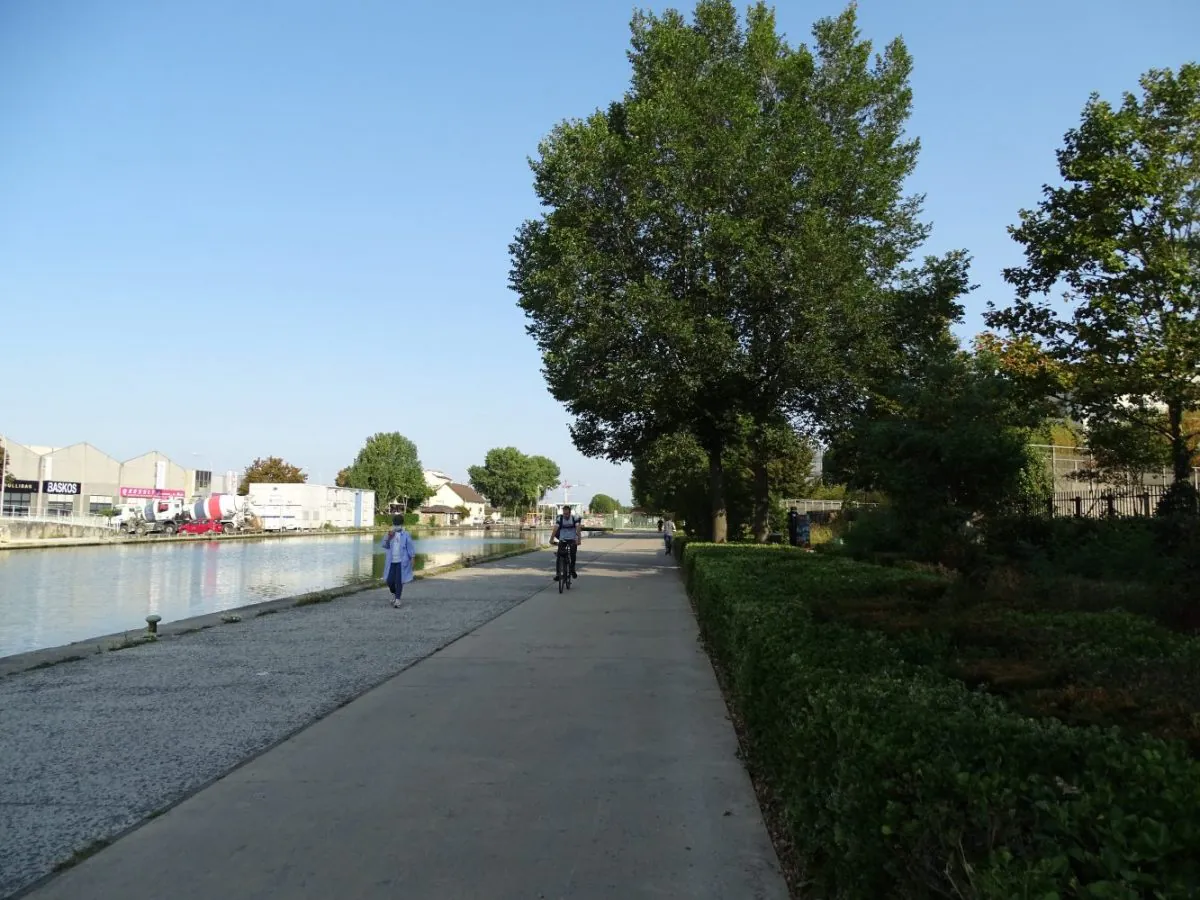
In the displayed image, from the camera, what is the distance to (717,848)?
406 centimetres

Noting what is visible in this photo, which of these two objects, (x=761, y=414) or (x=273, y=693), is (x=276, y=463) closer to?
(x=761, y=414)

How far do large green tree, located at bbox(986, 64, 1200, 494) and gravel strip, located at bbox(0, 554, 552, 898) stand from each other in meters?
10.4

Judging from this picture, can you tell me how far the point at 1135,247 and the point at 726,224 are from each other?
709cm

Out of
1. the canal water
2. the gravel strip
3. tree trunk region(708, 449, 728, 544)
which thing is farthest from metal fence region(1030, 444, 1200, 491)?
the canal water

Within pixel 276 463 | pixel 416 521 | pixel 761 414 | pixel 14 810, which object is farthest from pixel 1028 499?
pixel 276 463

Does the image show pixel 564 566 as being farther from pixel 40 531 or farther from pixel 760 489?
pixel 40 531

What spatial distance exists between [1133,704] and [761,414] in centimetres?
1837

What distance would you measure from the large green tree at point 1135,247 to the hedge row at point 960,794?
1103 cm

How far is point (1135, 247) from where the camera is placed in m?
12.9

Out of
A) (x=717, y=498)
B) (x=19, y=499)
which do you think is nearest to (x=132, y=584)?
(x=717, y=498)

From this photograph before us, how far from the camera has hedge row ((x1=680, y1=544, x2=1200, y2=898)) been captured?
1820mm

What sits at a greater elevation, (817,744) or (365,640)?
(817,744)

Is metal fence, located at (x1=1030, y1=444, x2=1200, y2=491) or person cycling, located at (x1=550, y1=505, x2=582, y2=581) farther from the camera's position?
person cycling, located at (x1=550, y1=505, x2=582, y2=581)

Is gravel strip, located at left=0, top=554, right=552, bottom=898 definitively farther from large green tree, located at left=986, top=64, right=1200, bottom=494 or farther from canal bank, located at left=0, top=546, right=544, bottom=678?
large green tree, located at left=986, top=64, right=1200, bottom=494
